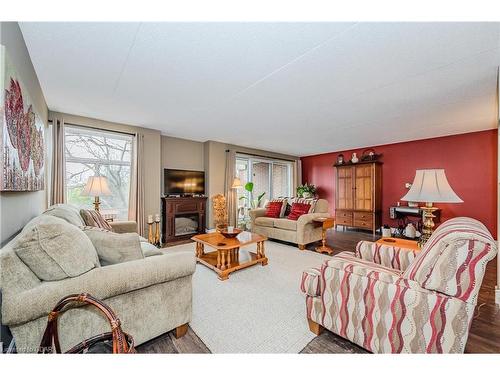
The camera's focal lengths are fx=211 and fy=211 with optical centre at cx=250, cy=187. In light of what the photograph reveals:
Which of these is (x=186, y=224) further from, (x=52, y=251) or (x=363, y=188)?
(x=363, y=188)

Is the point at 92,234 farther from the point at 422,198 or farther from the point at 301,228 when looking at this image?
the point at 301,228

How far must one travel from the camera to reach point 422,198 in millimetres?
1949

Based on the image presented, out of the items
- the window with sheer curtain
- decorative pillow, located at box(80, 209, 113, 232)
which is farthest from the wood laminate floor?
the window with sheer curtain

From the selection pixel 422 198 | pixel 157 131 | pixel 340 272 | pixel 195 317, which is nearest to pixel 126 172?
pixel 157 131

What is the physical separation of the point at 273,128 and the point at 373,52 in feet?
7.84

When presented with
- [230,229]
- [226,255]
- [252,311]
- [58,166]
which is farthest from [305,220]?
[58,166]

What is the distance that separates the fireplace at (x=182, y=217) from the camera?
14.4 feet

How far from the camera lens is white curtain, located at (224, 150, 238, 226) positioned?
17.8ft

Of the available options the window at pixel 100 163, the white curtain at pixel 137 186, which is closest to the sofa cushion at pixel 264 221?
the white curtain at pixel 137 186

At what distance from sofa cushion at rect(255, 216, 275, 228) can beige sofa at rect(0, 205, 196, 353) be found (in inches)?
117

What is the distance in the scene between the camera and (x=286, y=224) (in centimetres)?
409

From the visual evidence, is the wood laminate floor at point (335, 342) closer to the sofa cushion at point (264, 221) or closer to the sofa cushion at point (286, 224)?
the sofa cushion at point (286, 224)

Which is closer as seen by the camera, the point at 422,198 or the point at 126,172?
the point at 422,198

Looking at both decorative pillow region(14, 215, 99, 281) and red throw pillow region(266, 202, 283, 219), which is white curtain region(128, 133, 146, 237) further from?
decorative pillow region(14, 215, 99, 281)
